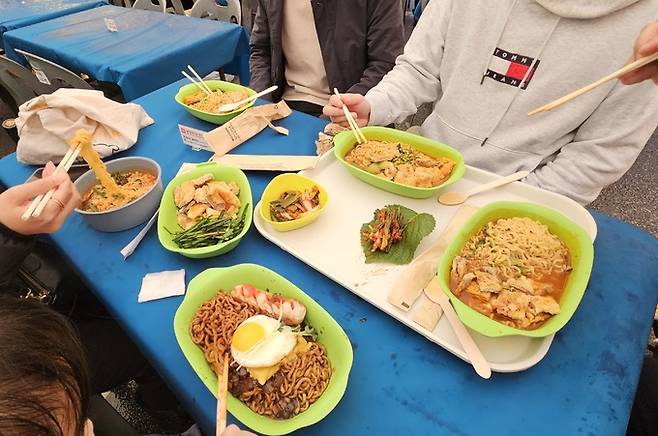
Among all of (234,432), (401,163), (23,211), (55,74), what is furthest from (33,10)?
(234,432)

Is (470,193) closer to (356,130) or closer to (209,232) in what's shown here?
(356,130)

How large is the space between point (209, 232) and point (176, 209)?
0.19 m

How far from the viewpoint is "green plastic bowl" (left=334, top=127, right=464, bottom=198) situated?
1217mm

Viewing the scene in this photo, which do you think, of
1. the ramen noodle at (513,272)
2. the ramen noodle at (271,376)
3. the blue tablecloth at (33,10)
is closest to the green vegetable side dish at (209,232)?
the ramen noodle at (271,376)

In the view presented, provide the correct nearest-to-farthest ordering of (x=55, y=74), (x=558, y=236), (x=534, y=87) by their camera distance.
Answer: (x=558, y=236) < (x=534, y=87) < (x=55, y=74)

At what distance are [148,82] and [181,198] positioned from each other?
2050 millimetres

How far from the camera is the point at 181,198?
122 centimetres

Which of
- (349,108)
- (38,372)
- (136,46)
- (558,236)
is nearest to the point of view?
(38,372)

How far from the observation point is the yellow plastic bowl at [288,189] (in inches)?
44.4

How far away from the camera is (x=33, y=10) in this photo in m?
3.89

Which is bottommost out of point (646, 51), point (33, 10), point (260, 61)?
point (33, 10)

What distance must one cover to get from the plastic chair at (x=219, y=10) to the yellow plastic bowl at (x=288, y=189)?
3.04m

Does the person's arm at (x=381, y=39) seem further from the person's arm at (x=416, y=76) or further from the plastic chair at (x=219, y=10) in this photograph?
the plastic chair at (x=219, y=10)

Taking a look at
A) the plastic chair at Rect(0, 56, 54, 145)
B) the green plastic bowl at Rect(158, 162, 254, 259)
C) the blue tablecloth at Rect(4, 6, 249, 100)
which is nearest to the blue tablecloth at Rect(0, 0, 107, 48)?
the blue tablecloth at Rect(4, 6, 249, 100)
